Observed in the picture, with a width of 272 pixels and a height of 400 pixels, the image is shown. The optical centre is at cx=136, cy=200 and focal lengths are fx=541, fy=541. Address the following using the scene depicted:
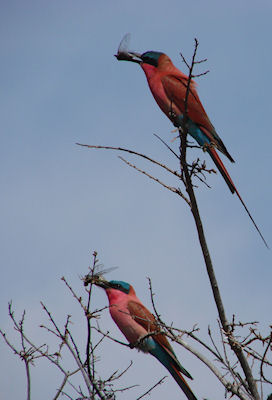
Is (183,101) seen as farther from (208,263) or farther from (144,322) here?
(144,322)

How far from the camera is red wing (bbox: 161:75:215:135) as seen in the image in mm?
4613

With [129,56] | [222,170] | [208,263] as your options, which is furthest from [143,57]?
[208,263]

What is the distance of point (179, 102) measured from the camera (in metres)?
4.63

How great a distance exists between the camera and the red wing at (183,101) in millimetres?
4613

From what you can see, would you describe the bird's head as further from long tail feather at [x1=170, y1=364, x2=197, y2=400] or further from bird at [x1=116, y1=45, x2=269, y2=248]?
long tail feather at [x1=170, y1=364, x2=197, y2=400]

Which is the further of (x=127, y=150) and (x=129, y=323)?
(x=129, y=323)

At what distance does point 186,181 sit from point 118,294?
1.93 metres

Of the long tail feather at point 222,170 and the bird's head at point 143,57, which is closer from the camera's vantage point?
the long tail feather at point 222,170

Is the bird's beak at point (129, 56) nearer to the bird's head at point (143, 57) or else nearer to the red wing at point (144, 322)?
the bird's head at point (143, 57)

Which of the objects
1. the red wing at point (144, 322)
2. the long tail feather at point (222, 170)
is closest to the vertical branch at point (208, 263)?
the long tail feather at point (222, 170)

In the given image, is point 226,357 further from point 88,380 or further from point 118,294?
point 118,294

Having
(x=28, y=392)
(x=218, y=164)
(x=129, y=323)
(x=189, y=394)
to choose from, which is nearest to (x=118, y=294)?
(x=129, y=323)

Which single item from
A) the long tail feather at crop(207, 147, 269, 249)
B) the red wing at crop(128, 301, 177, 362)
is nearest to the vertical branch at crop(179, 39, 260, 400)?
the long tail feather at crop(207, 147, 269, 249)

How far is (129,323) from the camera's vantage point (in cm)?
484
